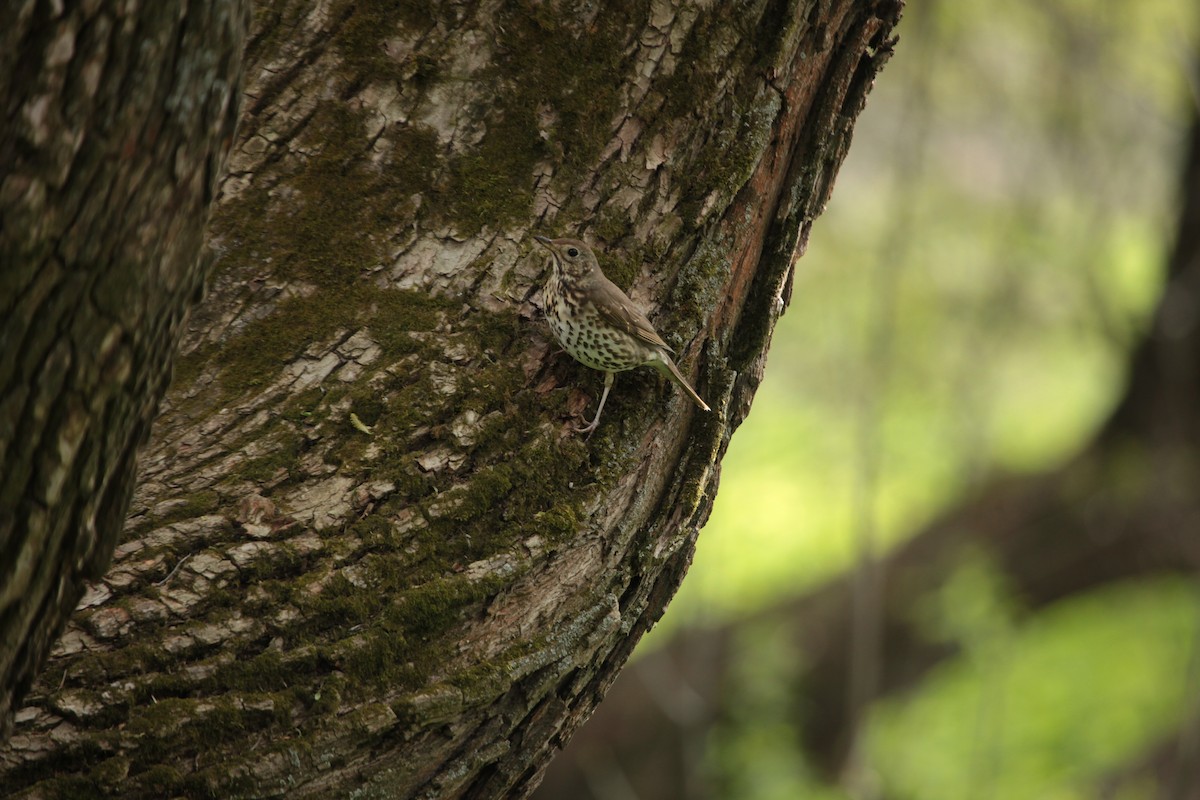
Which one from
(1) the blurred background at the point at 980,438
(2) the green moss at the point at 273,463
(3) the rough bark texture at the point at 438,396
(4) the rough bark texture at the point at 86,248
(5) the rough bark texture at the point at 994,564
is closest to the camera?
(4) the rough bark texture at the point at 86,248

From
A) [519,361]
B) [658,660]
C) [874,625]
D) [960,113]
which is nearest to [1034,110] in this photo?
[960,113]

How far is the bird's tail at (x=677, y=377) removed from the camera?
247 centimetres

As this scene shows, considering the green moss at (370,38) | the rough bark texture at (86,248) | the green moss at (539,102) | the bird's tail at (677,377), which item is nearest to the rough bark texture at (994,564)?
the bird's tail at (677,377)

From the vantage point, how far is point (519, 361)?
242 cm

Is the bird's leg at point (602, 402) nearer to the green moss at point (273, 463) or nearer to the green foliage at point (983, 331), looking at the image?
the green moss at point (273, 463)

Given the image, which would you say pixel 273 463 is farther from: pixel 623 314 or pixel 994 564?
pixel 994 564

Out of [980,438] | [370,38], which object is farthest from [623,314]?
[980,438]

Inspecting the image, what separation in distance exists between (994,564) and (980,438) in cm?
99

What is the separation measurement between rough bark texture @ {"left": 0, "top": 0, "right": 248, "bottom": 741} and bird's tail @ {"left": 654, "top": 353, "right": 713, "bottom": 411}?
1136mm

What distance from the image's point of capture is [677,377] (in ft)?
8.14

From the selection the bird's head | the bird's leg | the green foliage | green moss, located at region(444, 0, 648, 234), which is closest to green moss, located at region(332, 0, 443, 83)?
green moss, located at region(444, 0, 648, 234)

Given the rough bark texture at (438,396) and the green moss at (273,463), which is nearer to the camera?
the rough bark texture at (438,396)

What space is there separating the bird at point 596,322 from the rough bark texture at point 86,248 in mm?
960

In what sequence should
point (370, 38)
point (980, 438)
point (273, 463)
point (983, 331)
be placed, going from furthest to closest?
point (980, 438) → point (983, 331) → point (370, 38) → point (273, 463)
